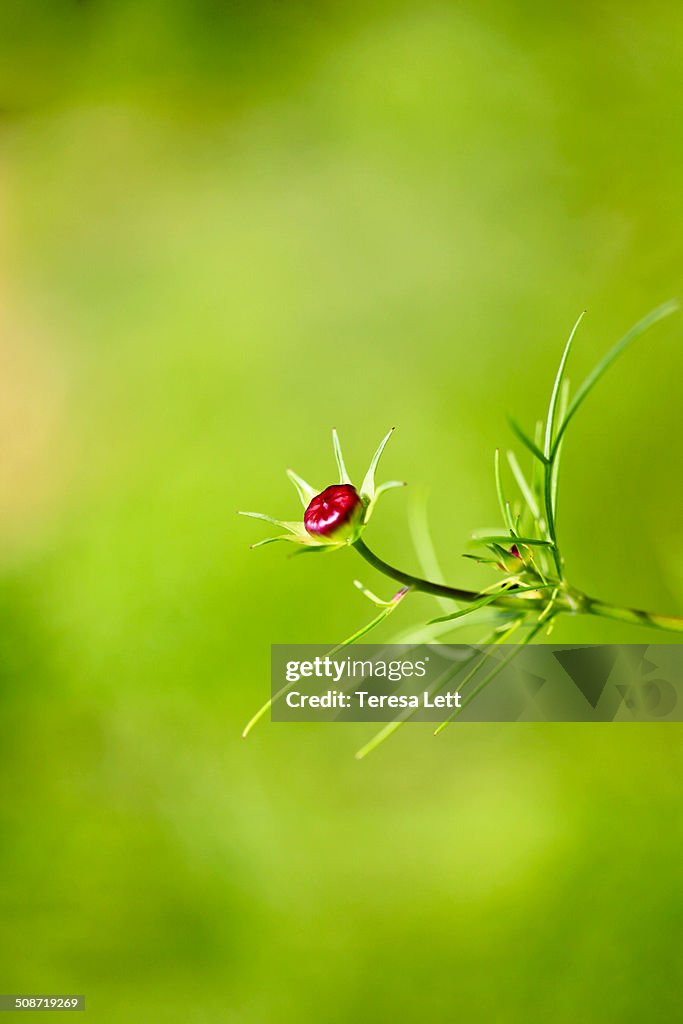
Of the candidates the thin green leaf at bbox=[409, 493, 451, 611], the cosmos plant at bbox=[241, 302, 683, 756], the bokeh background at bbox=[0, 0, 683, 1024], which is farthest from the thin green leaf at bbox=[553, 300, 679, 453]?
the bokeh background at bbox=[0, 0, 683, 1024]

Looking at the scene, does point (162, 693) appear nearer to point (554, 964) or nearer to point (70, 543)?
point (70, 543)

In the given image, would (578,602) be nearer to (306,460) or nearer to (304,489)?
(304,489)

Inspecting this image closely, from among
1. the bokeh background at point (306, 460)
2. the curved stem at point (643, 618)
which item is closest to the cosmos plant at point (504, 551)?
the curved stem at point (643, 618)

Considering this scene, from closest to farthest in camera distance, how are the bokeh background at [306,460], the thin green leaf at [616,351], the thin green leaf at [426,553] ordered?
the thin green leaf at [616,351], the thin green leaf at [426,553], the bokeh background at [306,460]

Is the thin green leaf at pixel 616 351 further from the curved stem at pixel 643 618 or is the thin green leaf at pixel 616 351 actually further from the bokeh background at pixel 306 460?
the bokeh background at pixel 306 460

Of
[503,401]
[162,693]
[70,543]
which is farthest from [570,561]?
[70,543]

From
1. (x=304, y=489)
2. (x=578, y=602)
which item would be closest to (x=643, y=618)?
(x=578, y=602)
